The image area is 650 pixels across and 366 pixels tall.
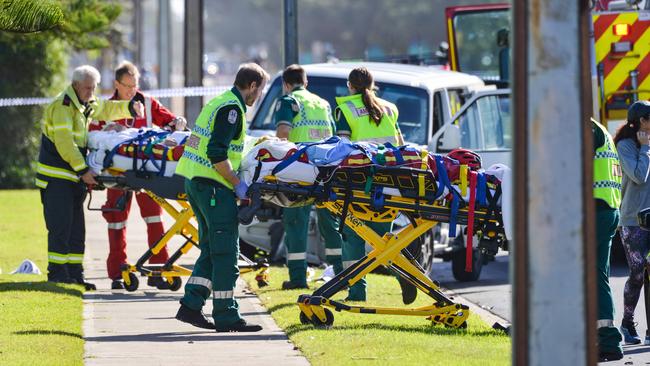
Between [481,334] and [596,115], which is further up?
[596,115]

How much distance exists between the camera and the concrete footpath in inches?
332

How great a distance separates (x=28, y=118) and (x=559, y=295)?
1860cm

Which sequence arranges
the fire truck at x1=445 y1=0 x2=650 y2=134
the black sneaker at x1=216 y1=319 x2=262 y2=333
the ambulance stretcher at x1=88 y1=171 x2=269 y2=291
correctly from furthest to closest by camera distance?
the fire truck at x1=445 y1=0 x2=650 y2=134 < the ambulance stretcher at x1=88 y1=171 x2=269 y2=291 < the black sneaker at x1=216 y1=319 x2=262 y2=333

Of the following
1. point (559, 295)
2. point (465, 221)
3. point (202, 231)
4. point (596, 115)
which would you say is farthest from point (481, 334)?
point (596, 115)

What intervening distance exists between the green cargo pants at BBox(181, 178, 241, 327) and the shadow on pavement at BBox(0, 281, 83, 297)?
2.02 m

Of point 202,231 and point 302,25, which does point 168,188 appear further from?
point 302,25

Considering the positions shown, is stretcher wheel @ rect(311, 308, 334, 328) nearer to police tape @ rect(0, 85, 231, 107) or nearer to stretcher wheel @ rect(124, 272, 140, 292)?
stretcher wheel @ rect(124, 272, 140, 292)

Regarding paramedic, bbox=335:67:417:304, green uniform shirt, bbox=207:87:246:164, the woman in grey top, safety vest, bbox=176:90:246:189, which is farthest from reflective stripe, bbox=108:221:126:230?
the woman in grey top

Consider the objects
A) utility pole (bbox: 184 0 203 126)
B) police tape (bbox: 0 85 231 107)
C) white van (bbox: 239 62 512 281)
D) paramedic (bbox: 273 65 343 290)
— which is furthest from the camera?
utility pole (bbox: 184 0 203 126)

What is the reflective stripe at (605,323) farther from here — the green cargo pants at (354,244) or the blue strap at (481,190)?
the green cargo pants at (354,244)

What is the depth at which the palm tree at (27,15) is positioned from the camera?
9414 millimetres

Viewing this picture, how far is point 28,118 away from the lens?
76.3ft

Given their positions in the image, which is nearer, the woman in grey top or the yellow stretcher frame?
the yellow stretcher frame

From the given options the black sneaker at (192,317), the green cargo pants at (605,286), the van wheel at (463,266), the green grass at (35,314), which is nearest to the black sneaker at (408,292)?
the black sneaker at (192,317)
